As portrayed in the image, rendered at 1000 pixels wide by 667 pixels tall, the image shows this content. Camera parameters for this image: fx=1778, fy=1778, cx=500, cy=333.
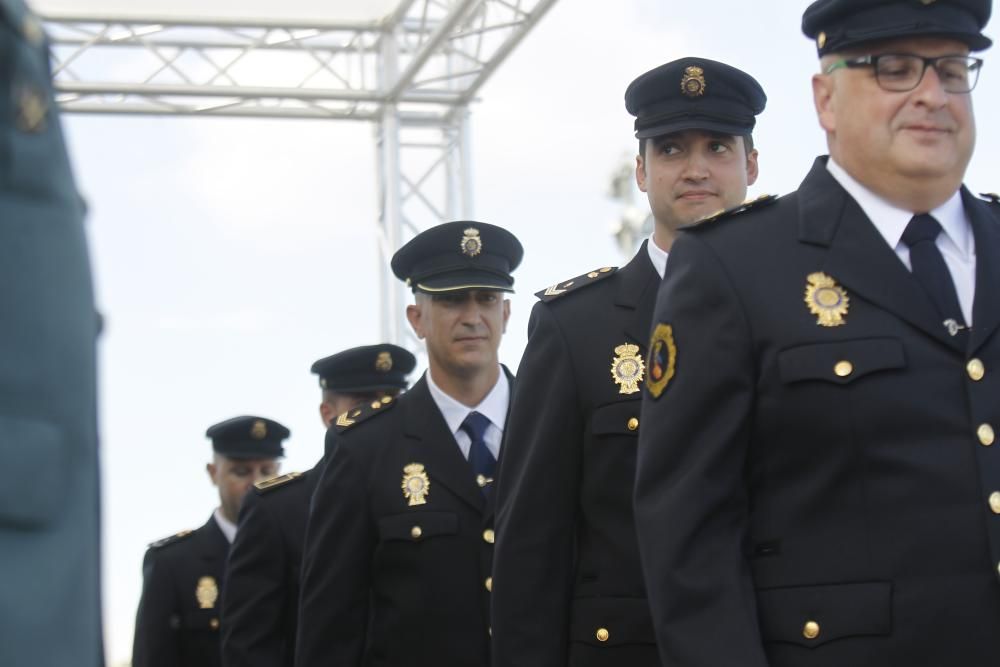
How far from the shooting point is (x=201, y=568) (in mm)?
8695

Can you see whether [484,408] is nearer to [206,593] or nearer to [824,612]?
[824,612]

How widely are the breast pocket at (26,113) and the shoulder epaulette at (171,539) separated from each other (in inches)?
295

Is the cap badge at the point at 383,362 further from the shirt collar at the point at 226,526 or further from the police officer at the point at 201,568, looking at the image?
the shirt collar at the point at 226,526

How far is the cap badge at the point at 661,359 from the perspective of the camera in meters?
3.04

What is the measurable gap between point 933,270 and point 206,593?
614 cm

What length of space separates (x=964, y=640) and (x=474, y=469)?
272 cm

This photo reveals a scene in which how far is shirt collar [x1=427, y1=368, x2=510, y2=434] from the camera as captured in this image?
5.52 meters

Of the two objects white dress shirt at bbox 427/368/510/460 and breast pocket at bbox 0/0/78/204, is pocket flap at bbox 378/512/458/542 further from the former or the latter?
breast pocket at bbox 0/0/78/204

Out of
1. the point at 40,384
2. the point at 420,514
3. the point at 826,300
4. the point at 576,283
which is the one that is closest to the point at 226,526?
the point at 420,514

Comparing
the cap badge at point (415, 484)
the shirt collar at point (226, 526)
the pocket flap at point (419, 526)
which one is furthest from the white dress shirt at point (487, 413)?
the shirt collar at point (226, 526)

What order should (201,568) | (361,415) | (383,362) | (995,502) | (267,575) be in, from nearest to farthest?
(995,502)
(361,415)
(267,575)
(383,362)
(201,568)

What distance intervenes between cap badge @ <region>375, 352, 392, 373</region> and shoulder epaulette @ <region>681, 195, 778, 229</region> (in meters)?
4.83

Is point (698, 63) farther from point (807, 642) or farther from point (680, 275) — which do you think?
point (807, 642)

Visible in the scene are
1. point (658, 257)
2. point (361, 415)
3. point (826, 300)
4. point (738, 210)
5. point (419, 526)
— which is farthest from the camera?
point (361, 415)
